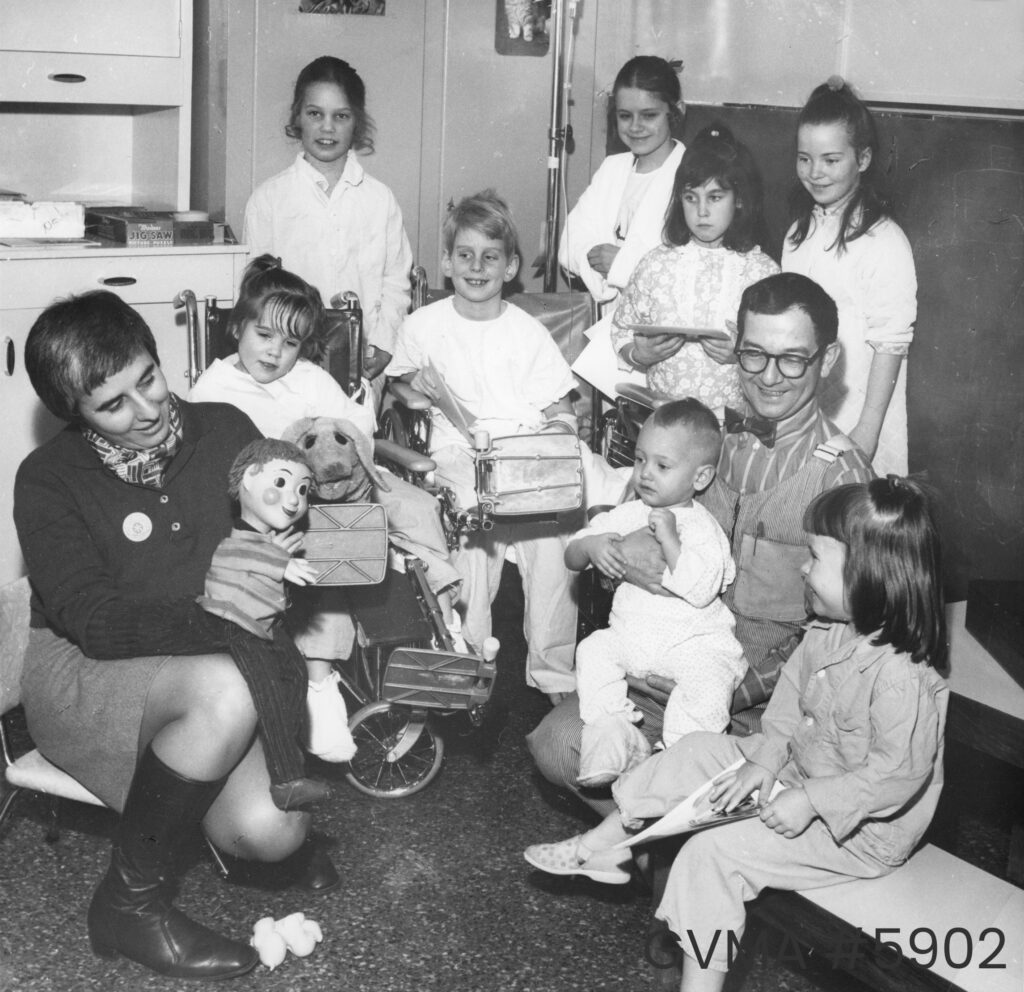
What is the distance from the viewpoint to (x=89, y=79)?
4.23 metres

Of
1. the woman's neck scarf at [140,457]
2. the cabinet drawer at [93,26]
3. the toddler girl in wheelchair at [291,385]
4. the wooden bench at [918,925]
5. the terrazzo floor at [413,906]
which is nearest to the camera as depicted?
the wooden bench at [918,925]

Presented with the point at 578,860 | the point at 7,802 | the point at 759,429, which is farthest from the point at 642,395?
the point at 7,802

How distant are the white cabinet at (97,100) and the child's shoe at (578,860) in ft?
9.95

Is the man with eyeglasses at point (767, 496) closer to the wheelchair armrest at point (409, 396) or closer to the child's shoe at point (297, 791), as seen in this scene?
the child's shoe at point (297, 791)

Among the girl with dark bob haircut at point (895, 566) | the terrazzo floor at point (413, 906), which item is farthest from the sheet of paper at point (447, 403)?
the girl with dark bob haircut at point (895, 566)

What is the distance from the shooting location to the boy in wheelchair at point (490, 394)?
3688mm

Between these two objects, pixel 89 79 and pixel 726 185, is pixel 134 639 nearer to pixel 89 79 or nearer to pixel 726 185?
pixel 726 185

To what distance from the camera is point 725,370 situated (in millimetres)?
3525

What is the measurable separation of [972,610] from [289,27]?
3.40 metres

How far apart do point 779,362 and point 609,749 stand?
895 mm

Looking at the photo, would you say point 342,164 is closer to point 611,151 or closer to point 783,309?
point 611,151

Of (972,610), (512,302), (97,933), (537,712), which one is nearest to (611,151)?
(512,302)

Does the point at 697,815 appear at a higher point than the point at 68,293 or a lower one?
lower

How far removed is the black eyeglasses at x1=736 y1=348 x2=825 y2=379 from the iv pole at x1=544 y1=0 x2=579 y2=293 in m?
2.16
